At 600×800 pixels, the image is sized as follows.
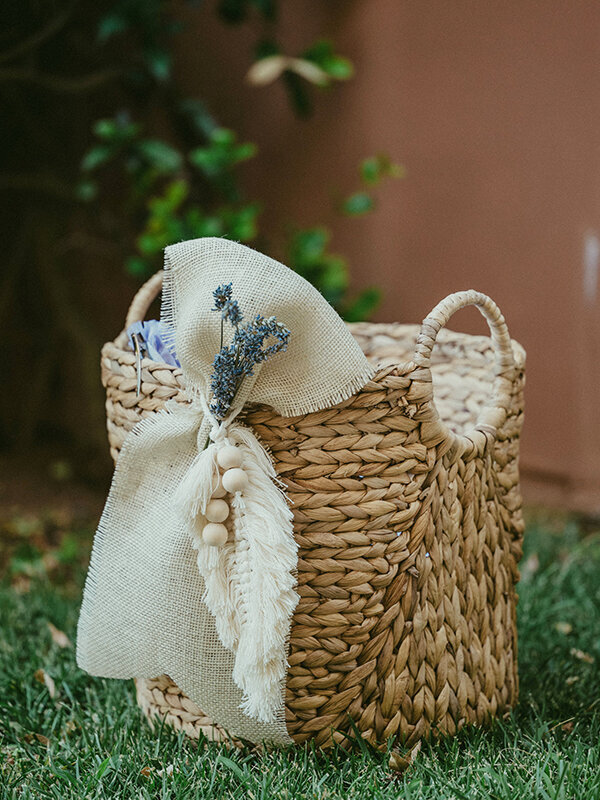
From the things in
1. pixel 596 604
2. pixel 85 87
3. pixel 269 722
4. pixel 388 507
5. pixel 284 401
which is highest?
pixel 85 87

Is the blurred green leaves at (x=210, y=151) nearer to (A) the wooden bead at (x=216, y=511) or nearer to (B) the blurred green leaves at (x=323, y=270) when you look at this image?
(B) the blurred green leaves at (x=323, y=270)

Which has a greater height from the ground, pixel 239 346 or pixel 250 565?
pixel 239 346

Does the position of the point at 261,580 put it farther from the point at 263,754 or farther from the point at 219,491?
Answer: the point at 263,754

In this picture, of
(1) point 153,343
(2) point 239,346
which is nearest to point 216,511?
(2) point 239,346

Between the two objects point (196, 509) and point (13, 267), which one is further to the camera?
point (13, 267)

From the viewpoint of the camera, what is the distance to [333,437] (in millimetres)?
996

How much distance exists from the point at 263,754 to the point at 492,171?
1768 mm

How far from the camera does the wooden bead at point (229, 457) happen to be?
942 millimetres

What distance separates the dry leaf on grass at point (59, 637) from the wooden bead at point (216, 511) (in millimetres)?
686

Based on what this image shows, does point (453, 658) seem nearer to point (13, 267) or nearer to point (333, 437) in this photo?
point (333, 437)

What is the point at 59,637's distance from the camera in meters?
1.53

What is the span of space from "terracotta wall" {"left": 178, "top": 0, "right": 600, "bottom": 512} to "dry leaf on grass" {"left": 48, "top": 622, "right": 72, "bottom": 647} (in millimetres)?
1338

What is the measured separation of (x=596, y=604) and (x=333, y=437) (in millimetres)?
936

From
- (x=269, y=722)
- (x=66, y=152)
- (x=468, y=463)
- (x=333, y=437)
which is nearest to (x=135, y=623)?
(x=269, y=722)
